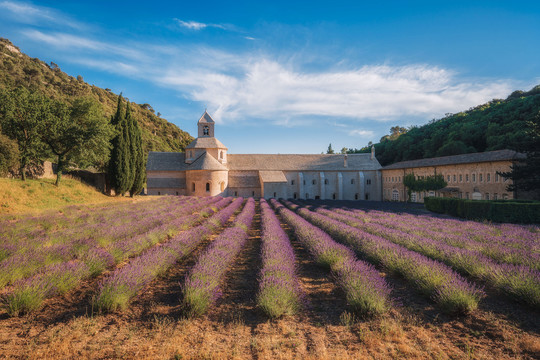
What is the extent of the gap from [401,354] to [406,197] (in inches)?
1476

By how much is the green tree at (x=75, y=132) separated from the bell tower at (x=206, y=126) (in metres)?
17.7

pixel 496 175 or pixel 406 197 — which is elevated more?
pixel 496 175

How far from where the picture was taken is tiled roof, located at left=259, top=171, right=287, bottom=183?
36906 mm

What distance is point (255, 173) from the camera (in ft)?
131

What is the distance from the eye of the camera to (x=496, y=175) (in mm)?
24406

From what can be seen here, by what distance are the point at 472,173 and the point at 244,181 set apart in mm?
27170

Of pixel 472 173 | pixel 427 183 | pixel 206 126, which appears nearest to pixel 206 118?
pixel 206 126

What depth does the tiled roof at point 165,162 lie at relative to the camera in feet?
121

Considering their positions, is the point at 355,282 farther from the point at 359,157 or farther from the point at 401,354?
the point at 359,157

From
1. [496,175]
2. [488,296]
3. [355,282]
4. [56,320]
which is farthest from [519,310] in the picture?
[496,175]

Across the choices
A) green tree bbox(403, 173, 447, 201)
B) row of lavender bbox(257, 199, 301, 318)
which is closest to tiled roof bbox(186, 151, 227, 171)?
green tree bbox(403, 173, 447, 201)

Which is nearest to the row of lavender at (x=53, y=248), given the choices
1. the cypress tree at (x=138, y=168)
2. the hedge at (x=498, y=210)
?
the hedge at (x=498, y=210)

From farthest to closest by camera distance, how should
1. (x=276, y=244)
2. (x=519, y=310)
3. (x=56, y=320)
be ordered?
(x=276, y=244) → (x=519, y=310) → (x=56, y=320)

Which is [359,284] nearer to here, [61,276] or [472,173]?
[61,276]
